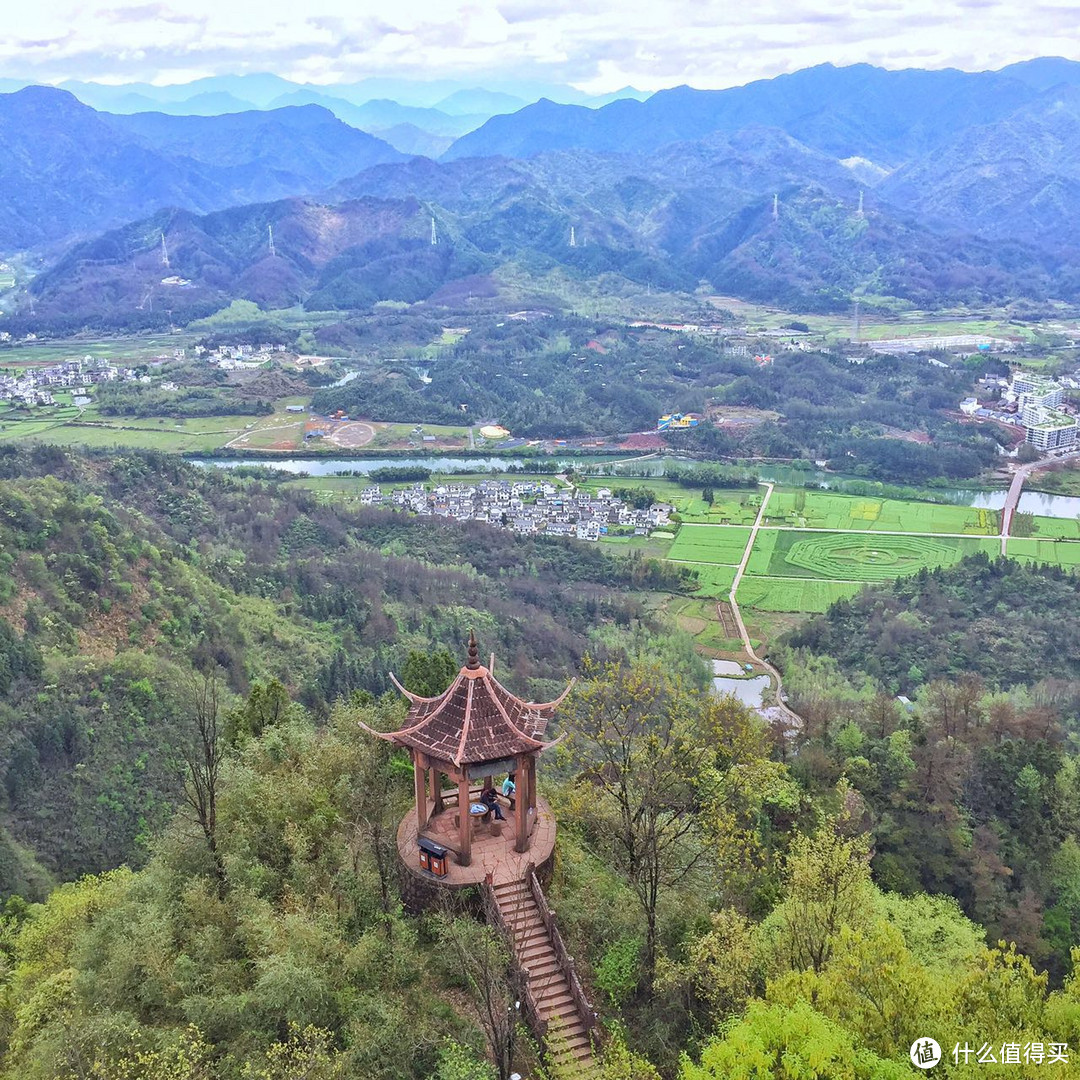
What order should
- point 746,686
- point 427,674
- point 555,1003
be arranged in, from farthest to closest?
point 746,686, point 427,674, point 555,1003

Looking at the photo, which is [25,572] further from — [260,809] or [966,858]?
[966,858]

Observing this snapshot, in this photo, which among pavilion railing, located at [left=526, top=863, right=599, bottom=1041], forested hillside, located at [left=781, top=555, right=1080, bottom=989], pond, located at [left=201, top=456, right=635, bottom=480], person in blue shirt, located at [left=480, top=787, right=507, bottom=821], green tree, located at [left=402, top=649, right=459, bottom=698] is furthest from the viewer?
pond, located at [left=201, top=456, right=635, bottom=480]

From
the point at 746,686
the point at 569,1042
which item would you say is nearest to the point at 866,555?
the point at 746,686

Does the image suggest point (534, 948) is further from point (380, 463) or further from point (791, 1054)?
point (380, 463)

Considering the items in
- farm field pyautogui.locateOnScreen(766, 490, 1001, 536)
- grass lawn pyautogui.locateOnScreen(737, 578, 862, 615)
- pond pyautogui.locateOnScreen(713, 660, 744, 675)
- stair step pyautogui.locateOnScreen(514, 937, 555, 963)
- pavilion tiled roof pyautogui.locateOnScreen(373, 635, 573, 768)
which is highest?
pavilion tiled roof pyautogui.locateOnScreen(373, 635, 573, 768)

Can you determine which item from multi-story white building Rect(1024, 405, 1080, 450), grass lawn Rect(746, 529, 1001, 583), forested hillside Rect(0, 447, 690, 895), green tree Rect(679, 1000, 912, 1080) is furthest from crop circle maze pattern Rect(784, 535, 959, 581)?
green tree Rect(679, 1000, 912, 1080)

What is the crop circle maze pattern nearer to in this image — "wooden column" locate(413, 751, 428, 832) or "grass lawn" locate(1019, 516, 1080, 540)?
"grass lawn" locate(1019, 516, 1080, 540)

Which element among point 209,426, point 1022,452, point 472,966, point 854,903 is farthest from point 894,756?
point 209,426
